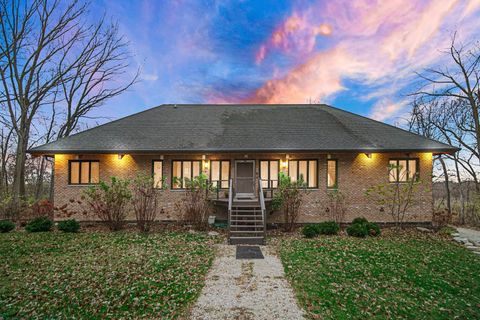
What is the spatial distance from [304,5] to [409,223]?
40.4 ft

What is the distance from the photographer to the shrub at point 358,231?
872 cm

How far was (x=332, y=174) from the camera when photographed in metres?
10.7

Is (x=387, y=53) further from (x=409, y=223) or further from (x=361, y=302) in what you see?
(x=361, y=302)

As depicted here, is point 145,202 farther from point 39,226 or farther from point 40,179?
point 40,179

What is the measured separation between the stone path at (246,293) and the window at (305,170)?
535 centimetres

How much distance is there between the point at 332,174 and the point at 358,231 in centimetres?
290

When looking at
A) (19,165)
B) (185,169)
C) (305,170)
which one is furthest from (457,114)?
(19,165)

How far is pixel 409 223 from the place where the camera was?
10539mm

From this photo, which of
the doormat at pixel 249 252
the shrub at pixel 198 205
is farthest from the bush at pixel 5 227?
the doormat at pixel 249 252

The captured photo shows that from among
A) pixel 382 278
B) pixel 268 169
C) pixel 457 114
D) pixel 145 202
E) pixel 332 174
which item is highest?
pixel 457 114

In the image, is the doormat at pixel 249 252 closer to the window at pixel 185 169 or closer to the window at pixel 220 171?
the window at pixel 220 171

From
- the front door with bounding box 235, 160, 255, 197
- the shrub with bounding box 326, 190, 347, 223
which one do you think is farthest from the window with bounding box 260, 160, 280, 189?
the shrub with bounding box 326, 190, 347, 223

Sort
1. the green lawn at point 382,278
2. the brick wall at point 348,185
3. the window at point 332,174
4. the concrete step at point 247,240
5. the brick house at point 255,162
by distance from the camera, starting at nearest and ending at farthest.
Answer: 1. the green lawn at point 382,278
2. the concrete step at point 247,240
3. the brick house at point 255,162
4. the brick wall at point 348,185
5. the window at point 332,174

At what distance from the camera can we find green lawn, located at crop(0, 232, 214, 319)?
3887mm
